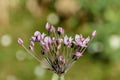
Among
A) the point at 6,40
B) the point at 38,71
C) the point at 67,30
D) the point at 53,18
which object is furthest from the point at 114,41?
the point at 6,40

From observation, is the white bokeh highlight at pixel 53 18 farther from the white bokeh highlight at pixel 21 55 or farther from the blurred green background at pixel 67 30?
the white bokeh highlight at pixel 21 55

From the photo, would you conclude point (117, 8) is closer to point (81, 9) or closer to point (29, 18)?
point (81, 9)

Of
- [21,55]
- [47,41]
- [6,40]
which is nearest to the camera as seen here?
[47,41]

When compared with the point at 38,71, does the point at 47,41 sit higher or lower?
lower

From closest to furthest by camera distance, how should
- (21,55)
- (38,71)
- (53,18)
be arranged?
1. (38,71)
2. (21,55)
3. (53,18)

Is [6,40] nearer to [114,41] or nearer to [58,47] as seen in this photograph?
[114,41]

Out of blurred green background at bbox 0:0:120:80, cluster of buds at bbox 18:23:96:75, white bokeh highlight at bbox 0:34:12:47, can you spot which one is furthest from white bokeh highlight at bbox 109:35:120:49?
cluster of buds at bbox 18:23:96:75

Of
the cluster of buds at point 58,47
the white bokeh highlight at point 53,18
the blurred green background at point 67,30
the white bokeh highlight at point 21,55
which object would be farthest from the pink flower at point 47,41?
the white bokeh highlight at point 53,18

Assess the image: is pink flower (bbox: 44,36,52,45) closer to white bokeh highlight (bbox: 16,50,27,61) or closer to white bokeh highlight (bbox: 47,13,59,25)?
white bokeh highlight (bbox: 16,50,27,61)
